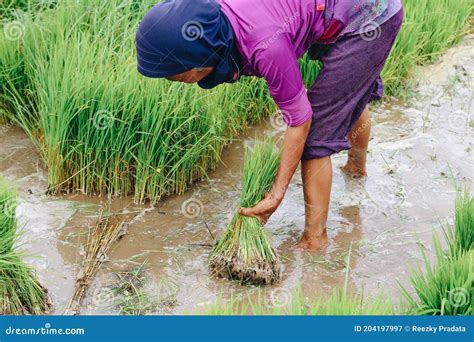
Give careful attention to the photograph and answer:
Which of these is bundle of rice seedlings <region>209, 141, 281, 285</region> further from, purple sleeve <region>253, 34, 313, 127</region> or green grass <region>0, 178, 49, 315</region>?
green grass <region>0, 178, 49, 315</region>

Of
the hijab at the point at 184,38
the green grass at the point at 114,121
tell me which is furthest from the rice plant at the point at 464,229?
the green grass at the point at 114,121

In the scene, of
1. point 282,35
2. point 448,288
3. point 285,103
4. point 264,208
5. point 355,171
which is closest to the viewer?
point 448,288

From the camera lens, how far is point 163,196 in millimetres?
4445

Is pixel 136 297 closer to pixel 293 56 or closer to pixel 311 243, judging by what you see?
pixel 311 243

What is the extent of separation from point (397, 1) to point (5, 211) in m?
1.91

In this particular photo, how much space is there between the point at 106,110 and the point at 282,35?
1.32 metres

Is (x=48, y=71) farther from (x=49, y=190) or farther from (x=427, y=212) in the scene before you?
(x=427, y=212)

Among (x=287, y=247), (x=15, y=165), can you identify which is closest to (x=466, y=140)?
(x=287, y=247)

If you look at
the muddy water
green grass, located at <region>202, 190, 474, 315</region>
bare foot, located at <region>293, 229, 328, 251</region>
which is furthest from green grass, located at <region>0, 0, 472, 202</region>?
green grass, located at <region>202, 190, 474, 315</region>

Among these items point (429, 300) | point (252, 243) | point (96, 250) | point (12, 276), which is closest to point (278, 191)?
point (252, 243)

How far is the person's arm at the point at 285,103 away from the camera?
3.25 m

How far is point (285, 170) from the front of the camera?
143 inches

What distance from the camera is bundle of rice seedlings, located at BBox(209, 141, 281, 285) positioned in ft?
12.2

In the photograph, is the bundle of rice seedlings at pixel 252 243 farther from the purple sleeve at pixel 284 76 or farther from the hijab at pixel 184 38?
the hijab at pixel 184 38
